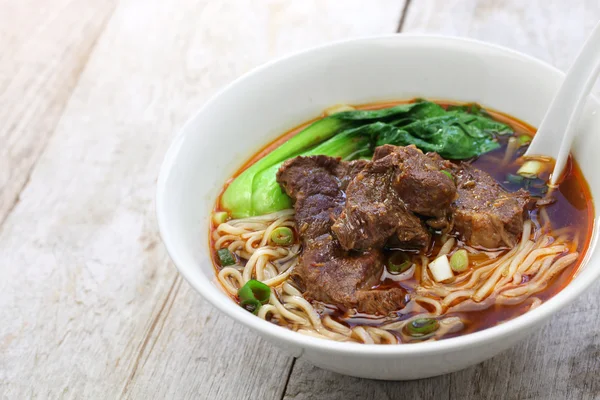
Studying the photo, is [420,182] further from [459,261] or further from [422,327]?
[422,327]

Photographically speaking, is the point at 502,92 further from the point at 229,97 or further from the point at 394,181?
the point at 229,97

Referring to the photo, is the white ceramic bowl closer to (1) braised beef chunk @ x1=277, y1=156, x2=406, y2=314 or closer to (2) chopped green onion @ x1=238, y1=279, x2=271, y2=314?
(2) chopped green onion @ x1=238, y1=279, x2=271, y2=314

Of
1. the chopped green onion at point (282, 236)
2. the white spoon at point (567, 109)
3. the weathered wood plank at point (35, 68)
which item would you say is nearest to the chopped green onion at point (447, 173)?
the white spoon at point (567, 109)

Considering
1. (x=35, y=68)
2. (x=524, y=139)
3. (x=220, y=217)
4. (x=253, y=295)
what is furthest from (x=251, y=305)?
(x=35, y=68)

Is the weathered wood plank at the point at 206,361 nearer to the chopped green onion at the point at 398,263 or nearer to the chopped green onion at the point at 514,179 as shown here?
the chopped green onion at the point at 398,263

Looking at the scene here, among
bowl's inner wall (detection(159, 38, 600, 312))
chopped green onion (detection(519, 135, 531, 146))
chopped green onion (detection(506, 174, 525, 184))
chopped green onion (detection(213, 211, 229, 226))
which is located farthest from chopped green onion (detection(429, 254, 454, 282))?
chopped green onion (detection(213, 211, 229, 226))

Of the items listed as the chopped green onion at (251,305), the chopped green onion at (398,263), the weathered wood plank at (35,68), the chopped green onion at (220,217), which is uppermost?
the chopped green onion at (398,263)
